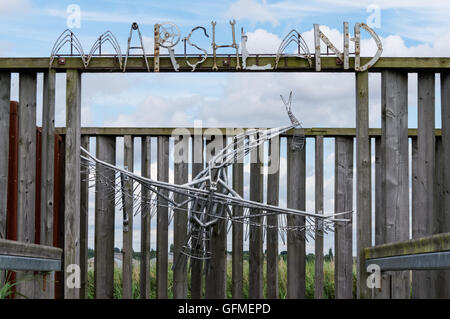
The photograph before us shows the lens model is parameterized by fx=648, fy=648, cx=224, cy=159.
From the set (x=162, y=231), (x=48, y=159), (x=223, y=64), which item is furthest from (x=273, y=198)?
(x=48, y=159)

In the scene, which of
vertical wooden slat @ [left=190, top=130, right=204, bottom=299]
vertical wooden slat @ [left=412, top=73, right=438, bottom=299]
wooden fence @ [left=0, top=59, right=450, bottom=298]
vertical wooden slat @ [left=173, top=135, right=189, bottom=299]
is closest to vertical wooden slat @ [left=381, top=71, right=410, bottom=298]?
wooden fence @ [left=0, top=59, right=450, bottom=298]

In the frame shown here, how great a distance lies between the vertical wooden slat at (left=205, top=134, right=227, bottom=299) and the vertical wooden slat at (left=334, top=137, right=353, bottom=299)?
1.14 metres

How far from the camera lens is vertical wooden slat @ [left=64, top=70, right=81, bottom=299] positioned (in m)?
4.68

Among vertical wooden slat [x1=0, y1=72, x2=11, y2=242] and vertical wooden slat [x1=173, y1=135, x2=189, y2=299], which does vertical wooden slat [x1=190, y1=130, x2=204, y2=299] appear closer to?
vertical wooden slat [x1=173, y1=135, x2=189, y2=299]

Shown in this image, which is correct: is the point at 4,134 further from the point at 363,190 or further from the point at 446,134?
the point at 446,134

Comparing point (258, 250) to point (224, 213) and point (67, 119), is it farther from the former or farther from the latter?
point (67, 119)

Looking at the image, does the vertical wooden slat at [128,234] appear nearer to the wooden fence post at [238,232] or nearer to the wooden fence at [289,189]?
the wooden fence at [289,189]

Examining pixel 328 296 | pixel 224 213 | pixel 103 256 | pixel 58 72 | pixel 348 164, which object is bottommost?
pixel 328 296

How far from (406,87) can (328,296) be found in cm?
348

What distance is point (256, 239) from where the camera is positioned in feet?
20.9

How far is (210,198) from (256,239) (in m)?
1.04

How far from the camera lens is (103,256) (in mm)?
6453
